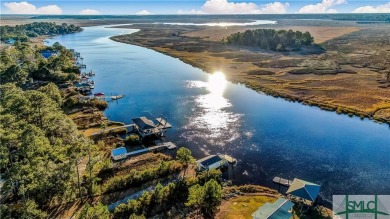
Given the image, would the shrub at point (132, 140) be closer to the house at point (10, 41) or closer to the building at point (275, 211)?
the building at point (275, 211)

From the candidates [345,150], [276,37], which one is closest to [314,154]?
[345,150]

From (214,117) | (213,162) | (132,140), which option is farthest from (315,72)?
(132,140)

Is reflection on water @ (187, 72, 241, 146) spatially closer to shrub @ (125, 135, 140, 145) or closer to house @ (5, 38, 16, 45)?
shrub @ (125, 135, 140, 145)

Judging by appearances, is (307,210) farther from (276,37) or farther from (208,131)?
(276,37)

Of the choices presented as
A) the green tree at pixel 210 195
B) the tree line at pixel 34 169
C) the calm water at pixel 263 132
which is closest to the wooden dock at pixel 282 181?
the calm water at pixel 263 132

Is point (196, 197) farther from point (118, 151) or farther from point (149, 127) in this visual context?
point (149, 127)

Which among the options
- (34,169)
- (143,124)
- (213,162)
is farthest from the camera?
(143,124)
